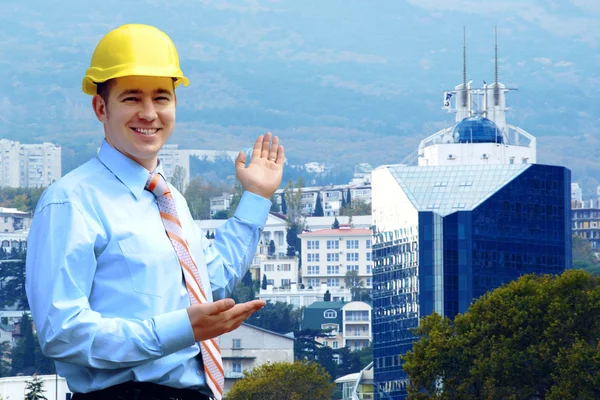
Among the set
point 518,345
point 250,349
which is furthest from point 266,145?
point 250,349

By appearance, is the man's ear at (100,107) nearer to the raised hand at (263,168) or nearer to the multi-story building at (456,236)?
the raised hand at (263,168)

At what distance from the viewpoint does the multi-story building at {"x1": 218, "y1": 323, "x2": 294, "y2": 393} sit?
136 m

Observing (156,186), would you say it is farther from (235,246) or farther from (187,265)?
(235,246)

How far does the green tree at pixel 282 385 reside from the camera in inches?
3519

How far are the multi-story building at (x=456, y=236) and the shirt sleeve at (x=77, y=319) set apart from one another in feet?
339

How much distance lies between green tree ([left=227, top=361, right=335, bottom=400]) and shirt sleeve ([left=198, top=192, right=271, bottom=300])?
82.2 m

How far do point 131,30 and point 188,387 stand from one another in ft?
4.40

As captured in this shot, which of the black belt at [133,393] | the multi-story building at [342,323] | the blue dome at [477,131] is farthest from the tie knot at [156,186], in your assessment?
the multi-story building at [342,323]

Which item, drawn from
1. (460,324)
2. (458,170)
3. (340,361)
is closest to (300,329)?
(340,361)

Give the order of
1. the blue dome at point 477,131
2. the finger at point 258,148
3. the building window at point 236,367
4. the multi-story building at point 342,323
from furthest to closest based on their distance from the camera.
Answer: the multi-story building at point 342,323 → the building window at point 236,367 → the blue dome at point 477,131 → the finger at point 258,148

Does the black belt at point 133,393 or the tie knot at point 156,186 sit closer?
the black belt at point 133,393

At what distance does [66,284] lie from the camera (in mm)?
6184

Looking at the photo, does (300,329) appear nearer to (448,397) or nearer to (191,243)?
(448,397)

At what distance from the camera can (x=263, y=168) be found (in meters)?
7.49
